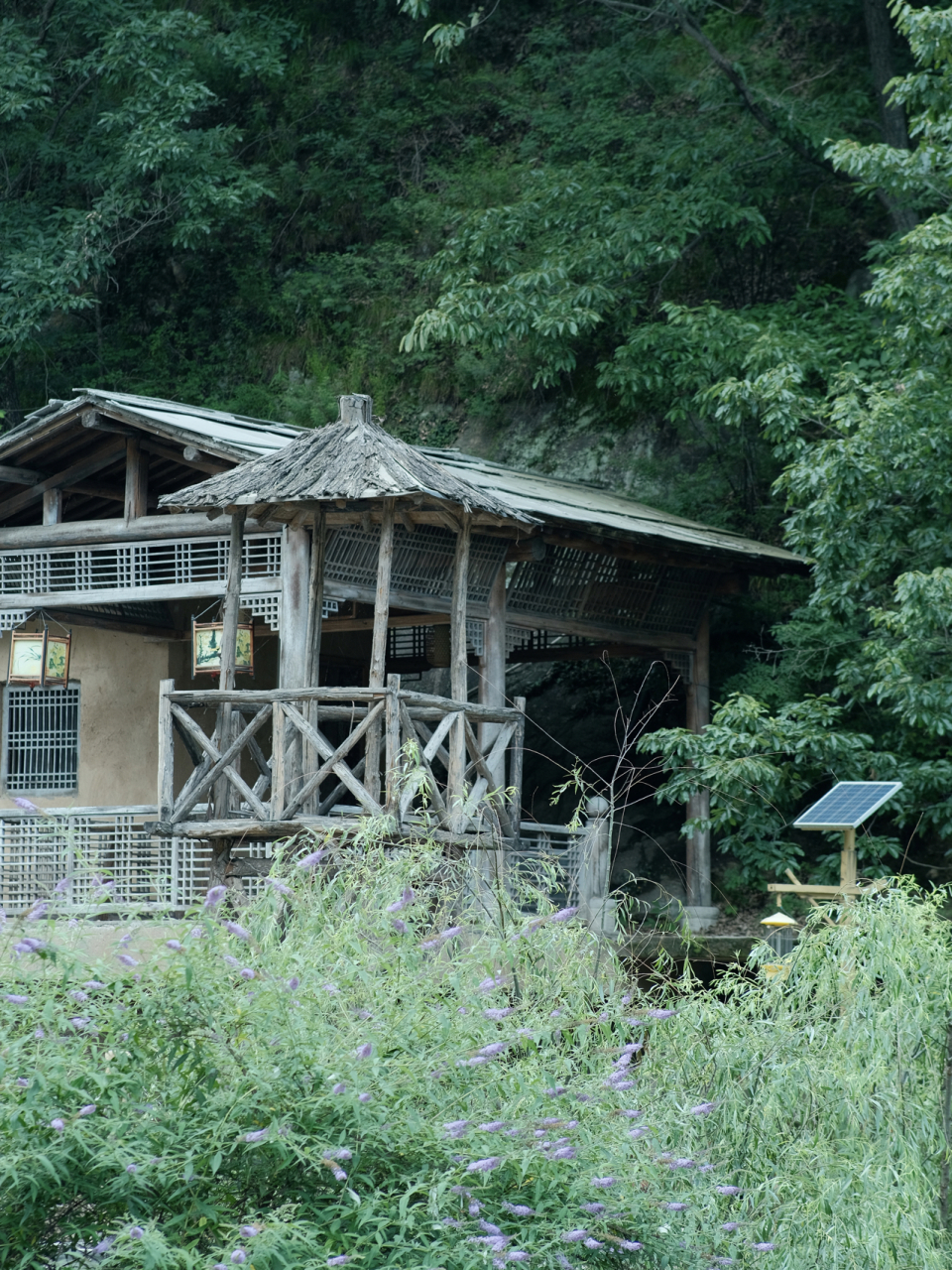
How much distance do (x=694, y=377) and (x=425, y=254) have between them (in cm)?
700

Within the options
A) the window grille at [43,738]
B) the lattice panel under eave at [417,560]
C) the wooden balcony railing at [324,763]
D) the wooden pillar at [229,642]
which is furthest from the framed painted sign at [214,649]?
the window grille at [43,738]

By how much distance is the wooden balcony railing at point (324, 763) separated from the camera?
9.09 metres

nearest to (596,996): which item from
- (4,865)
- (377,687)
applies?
(377,687)

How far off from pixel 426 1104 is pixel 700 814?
8.20 meters

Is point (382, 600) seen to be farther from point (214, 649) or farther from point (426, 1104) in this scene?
point (426, 1104)

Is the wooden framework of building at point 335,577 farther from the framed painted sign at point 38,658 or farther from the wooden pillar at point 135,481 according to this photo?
the framed painted sign at point 38,658

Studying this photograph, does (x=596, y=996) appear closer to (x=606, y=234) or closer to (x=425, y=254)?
(x=606, y=234)

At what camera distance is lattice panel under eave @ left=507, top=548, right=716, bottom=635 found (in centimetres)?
1198

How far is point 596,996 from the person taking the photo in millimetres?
6230

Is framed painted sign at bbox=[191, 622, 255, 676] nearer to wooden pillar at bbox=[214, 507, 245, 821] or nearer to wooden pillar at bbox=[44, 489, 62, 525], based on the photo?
wooden pillar at bbox=[214, 507, 245, 821]

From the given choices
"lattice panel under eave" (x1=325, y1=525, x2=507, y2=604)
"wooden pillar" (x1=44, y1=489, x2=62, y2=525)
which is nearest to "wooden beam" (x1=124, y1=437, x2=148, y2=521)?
"wooden pillar" (x1=44, y1=489, x2=62, y2=525)

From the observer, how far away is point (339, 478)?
9430 mm

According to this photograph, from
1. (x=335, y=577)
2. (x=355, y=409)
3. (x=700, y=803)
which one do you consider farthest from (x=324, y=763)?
(x=700, y=803)

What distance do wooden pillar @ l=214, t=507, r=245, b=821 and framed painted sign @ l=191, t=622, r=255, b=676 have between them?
0.70 feet
